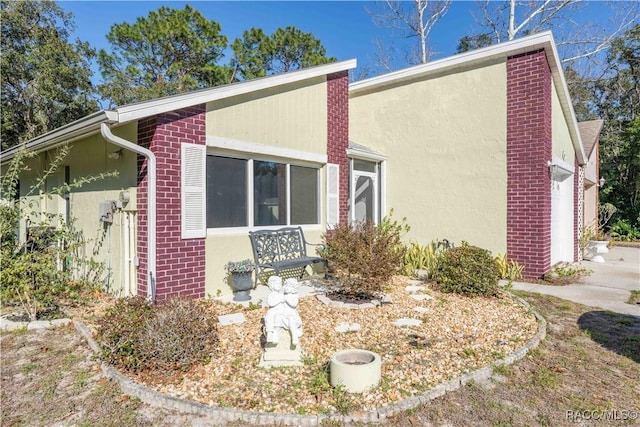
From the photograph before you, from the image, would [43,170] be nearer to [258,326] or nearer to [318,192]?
[318,192]

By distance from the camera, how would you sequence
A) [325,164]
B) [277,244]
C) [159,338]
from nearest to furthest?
[159,338]
[277,244]
[325,164]

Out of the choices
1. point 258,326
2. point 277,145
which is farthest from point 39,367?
point 277,145

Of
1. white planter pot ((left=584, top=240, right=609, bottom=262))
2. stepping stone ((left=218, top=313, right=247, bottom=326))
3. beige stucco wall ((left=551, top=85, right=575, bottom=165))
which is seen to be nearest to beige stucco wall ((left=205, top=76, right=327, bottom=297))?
stepping stone ((left=218, top=313, right=247, bottom=326))

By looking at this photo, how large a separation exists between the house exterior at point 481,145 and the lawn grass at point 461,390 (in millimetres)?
4025

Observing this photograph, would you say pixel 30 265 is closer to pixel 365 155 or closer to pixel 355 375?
pixel 355 375

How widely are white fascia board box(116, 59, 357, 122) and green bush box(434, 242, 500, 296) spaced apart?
15.2ft

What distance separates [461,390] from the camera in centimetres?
332

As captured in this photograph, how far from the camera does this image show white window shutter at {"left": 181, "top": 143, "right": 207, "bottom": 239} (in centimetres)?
571

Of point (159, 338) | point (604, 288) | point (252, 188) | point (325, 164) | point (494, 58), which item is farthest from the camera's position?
point (494, 58)

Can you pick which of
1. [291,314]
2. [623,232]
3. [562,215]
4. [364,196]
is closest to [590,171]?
[623,232]

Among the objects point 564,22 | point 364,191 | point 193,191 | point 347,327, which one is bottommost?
point 347,327

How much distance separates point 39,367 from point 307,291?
3.90 m

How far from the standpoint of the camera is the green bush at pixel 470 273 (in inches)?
250

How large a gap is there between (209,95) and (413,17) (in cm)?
1888
